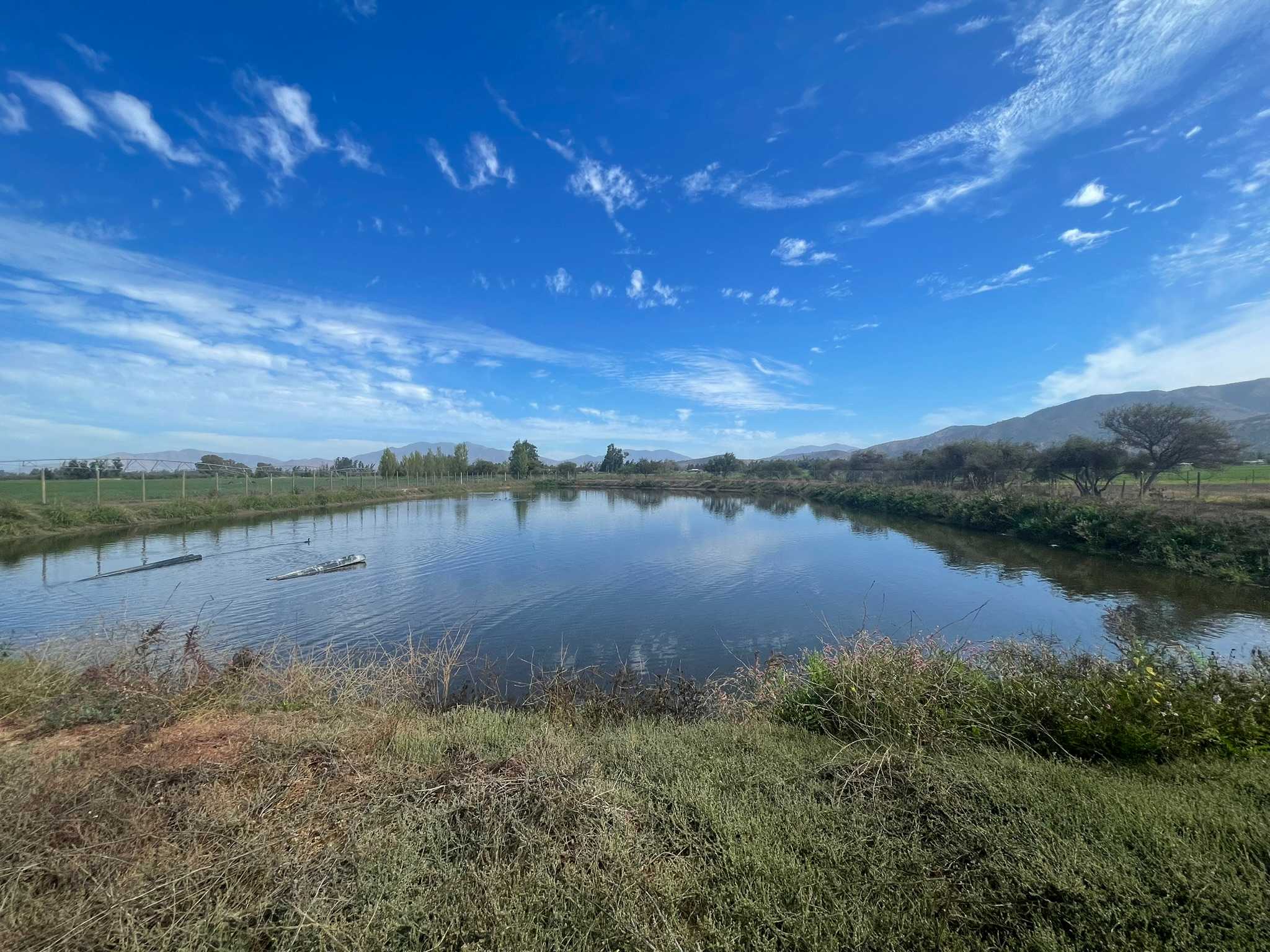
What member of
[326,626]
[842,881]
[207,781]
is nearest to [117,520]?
[326,626]

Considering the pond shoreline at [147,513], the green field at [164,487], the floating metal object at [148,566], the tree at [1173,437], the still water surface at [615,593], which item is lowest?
the still water surface at [615,593]

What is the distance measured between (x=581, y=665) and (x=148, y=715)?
585 centimetres

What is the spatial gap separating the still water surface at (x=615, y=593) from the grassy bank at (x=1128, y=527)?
0.87m

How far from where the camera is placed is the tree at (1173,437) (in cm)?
2602

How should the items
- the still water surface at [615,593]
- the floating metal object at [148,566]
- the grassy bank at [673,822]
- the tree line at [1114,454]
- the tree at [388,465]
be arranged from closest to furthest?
the grassy bank at [673,822], the still water surface at [615,593], the floating metal object at [148,566], the tree line at [1114,454], the tree at [388,465]

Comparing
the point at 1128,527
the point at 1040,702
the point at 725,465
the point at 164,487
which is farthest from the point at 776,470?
the point at 1040,702

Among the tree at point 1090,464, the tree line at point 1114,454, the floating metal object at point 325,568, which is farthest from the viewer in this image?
the tree at point 1090,464

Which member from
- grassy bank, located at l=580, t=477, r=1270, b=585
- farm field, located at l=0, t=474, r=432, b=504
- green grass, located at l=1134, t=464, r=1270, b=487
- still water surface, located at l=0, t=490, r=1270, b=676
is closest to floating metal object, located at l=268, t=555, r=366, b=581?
still water surface, located at l=0, t=490, r=1270, b=676

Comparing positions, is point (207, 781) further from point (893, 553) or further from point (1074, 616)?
point (893, 553)

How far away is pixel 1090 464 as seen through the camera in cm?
2909

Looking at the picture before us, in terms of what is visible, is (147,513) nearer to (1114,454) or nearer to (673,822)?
(673,822)

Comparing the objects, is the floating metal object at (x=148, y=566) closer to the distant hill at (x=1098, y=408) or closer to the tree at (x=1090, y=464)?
the tree at (x=1090, y=464)

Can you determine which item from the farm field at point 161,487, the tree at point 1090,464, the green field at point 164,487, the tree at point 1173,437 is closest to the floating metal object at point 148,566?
the farm field at point 161,487

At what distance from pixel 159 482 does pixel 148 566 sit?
123 ft
